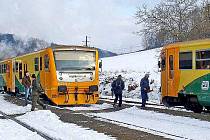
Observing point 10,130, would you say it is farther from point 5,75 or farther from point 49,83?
point 5,75

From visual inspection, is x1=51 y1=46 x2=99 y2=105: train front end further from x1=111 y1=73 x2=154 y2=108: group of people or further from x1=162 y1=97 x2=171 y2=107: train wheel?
x1=162 y1=97 x2=171 y2=107: train wheel

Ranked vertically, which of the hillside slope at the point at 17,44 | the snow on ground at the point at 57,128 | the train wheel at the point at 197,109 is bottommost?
the snow on ground at the point at 57,128

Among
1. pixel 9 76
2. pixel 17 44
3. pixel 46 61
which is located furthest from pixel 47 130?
pixel 17 44

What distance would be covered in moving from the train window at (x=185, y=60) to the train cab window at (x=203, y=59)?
578 millimetres

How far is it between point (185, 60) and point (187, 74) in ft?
1.99

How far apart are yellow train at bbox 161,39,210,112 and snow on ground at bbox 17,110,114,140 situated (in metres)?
6.07

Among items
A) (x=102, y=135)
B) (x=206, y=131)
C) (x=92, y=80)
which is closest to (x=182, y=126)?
(x=206, y=131)

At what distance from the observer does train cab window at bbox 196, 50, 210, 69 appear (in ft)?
60.8

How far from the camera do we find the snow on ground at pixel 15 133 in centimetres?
1246

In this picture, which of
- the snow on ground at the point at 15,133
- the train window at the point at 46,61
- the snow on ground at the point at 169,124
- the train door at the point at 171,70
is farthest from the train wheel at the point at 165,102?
the snow on ground at the point at 15,133

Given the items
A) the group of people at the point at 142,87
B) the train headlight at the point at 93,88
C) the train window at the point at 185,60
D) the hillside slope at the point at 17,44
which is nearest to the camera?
the train window at the point at 185,60

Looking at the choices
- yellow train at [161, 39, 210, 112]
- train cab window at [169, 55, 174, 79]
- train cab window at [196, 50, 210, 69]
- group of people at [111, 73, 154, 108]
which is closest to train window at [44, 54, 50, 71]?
group of people at [111, 73, 154, 108]

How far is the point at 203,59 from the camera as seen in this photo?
18.8 meters

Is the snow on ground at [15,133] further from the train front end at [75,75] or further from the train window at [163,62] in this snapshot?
the train window at [163,62]
